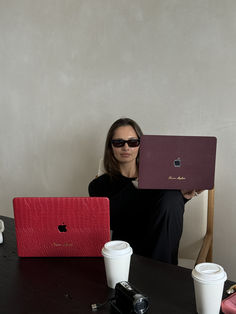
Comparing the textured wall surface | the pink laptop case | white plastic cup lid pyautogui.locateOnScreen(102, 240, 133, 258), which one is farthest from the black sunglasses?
white plastic cup lid pyautogui.locateOnScreen(102, 240, 133, 258)

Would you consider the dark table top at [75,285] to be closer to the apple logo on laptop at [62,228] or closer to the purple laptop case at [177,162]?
the apple logo on laptop at [62,228]

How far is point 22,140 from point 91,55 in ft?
2.79

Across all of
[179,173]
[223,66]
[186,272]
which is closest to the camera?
[186,272]

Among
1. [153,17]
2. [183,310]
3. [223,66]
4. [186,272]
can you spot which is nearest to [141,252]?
[186,272]

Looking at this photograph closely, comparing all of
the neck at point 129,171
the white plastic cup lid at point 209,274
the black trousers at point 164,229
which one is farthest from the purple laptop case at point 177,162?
the white plastic cup lid at point 209,274

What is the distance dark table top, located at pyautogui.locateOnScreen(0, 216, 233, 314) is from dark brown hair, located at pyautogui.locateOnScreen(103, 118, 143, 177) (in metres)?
0.83

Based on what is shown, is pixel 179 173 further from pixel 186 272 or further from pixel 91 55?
pixel 91 55

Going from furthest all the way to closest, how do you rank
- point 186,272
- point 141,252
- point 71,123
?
1. point 71,123
2. point 141,252
3. point 186,272

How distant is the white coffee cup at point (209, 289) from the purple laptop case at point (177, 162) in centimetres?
64

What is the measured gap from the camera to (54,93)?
7.86ft

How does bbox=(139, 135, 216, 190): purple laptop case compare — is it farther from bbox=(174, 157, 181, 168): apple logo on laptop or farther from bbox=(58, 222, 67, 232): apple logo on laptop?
bbox=(58, 222, 67, 232): apple logo on laptop

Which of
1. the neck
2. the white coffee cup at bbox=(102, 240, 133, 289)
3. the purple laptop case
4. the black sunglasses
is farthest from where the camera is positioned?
the neck

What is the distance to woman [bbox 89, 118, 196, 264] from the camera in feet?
5.09

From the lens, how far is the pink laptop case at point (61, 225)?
1.16 metres
